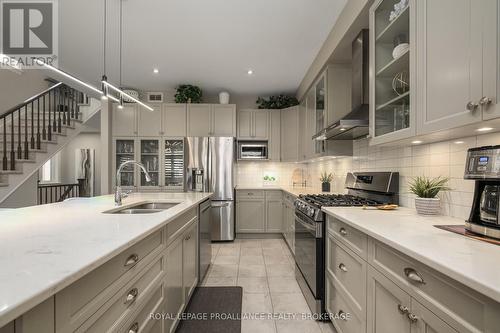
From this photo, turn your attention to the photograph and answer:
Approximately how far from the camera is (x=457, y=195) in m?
1.45

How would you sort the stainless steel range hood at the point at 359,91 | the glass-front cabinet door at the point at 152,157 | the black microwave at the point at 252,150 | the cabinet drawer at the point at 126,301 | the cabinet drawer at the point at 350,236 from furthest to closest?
the black microwave at the point at 252,150 < the glass-front cabinet door at the point at 152,157 < the stainless steel range hood at the point at 359,91 < the cabinet drawer at the point at 350,236 < the cabinet drawer at the point at 126,301

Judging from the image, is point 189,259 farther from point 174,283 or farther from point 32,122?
point 32,122

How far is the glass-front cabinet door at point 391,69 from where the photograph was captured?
4.88 ft

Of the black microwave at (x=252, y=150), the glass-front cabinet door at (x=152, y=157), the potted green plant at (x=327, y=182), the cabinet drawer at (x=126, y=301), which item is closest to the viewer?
the cabinet drawer at (x=126, y=301)

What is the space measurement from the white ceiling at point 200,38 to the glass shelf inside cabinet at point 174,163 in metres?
1.10

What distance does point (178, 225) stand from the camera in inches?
70.1

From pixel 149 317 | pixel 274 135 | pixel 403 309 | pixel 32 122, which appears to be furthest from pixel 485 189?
pixel 32 122

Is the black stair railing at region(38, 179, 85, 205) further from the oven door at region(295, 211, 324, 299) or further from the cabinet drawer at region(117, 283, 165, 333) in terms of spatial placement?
the oven door at region(295, 211, 324, 299)

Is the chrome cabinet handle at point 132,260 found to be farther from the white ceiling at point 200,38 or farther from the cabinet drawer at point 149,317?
the white ceiling at point 200,38

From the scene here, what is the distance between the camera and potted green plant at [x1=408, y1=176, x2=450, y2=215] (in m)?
1.51

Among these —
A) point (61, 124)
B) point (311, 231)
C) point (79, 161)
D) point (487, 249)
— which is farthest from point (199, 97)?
point (79, 161)

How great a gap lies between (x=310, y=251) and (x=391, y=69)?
61.5 inches

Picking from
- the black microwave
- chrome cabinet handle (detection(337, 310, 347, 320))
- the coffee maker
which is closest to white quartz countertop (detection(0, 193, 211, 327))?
chrome cabinet handle (detection(337, 310, 347, 320))

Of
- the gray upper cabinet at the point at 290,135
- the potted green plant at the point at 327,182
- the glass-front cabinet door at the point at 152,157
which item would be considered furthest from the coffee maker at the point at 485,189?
the glass-front cabinet door at the point at 152,157
